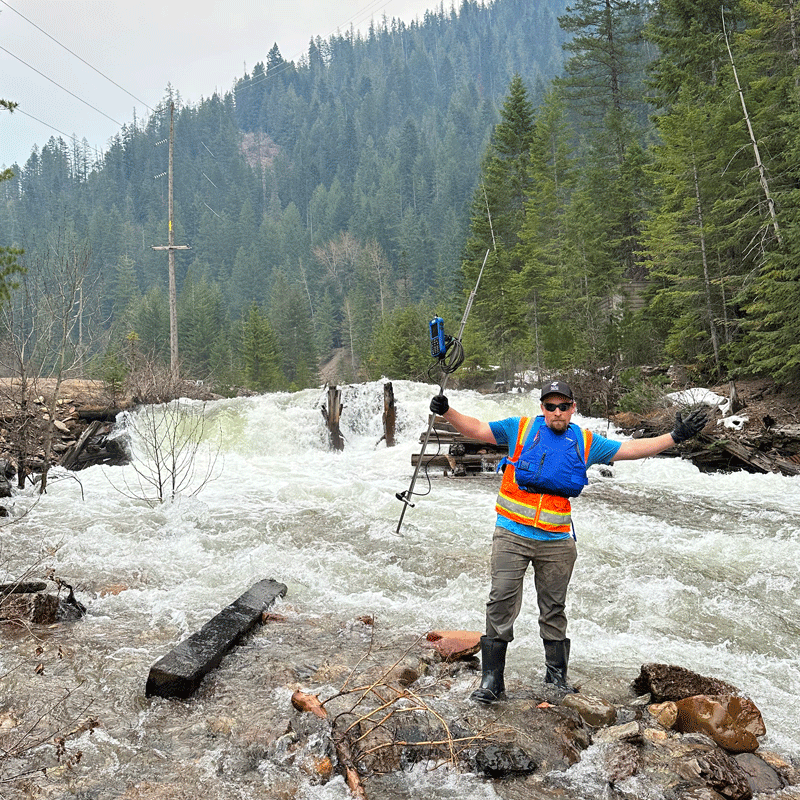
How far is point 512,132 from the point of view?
3875 centimetres

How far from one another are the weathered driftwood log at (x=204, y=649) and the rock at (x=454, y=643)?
1.62m

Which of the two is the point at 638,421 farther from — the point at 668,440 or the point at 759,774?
the point at 759,774

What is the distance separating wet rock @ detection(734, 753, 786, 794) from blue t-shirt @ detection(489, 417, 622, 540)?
5.17ft

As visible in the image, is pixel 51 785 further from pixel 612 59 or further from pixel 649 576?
pixel 612 59

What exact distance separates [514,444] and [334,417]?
14.9 meters

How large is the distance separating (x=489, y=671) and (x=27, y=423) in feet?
32.9

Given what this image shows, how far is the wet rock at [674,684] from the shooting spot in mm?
4070

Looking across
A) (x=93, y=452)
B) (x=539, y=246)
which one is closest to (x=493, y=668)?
(x=93, y=452)

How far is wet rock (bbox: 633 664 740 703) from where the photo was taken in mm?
4070

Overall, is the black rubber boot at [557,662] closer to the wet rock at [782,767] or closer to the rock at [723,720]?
the rock at [723,720]

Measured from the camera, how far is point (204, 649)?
15.5 ft

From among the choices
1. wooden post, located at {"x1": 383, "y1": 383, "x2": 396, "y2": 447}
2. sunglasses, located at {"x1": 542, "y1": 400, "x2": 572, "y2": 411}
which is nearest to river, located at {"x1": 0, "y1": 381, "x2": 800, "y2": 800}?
sunglasses, located at {"x1": 542, "y1": 400, "x2": 572, "y2": 411}

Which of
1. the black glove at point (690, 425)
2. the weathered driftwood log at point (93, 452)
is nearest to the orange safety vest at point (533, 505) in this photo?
the black glove at point (690, 425)

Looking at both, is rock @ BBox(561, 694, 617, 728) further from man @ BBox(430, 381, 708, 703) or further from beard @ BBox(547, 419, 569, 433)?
beard @ BBox(547, 419, 569, 433)
